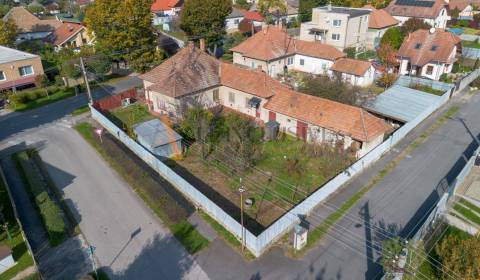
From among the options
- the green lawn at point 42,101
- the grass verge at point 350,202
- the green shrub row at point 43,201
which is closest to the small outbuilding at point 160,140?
the green shrub row at point 43,201

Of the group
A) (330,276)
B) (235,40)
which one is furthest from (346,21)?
(330,276)

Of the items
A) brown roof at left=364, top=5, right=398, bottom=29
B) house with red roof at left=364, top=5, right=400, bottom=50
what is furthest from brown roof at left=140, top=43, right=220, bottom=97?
brown roof at left=364, top=5, right=398, bottom=29

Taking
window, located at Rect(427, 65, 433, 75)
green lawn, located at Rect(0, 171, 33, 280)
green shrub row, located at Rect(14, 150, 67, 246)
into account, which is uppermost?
window, located at Rect(427, 65, 433, 75)

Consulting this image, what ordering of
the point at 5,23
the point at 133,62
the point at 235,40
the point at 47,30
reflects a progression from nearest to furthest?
the point at 133,62, the point at 5,23, the point at 235,40, the point at 47,30

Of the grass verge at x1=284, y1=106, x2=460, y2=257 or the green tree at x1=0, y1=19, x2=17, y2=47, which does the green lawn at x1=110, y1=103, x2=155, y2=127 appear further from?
the green tree at x1=0, y1=19, x2=17, y2=47

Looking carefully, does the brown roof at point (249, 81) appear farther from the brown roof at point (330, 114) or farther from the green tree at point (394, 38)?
the green tree at point (394, 38)

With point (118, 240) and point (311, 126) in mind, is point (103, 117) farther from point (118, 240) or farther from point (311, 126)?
point (311, 126)
